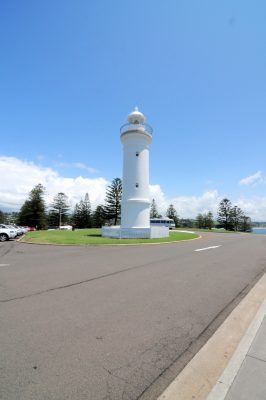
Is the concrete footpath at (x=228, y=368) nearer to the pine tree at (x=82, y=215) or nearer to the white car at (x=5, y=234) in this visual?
the white car at (x=5, y=234)

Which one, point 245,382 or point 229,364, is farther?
point 229,364

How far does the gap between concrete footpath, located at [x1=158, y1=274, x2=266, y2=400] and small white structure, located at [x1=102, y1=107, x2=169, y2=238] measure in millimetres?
20225

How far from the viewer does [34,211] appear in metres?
71.3

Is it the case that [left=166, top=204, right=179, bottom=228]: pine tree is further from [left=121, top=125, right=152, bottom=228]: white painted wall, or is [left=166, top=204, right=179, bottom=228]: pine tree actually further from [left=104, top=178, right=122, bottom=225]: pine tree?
[left=121, top=125, right=152, bottom=228]: white painted wall

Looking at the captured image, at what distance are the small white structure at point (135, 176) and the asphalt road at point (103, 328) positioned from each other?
666 inches

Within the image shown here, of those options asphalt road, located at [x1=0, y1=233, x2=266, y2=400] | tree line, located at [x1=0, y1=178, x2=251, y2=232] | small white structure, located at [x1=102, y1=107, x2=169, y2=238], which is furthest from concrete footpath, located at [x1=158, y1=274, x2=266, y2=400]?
tree line, located at [x1=0, y1=178, x2=251, y2=232]

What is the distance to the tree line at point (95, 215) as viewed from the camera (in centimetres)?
7119

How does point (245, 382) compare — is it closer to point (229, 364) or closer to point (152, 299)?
point (229, 364)

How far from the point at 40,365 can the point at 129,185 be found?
906 inches

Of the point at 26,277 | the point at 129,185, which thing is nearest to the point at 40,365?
the point at 26,277

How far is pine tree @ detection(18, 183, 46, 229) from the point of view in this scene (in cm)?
7112

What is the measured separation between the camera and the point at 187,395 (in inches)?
104

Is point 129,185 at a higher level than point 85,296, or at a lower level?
higher

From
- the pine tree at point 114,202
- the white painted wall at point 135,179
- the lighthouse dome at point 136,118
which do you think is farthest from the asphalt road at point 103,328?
the pine tree at point 114,202
